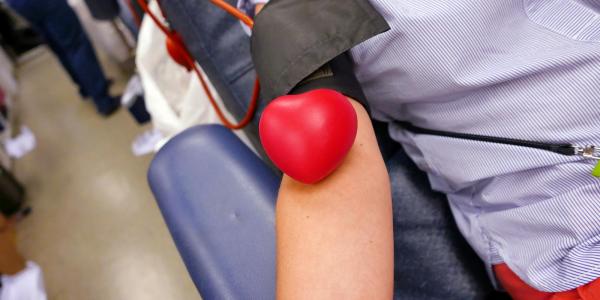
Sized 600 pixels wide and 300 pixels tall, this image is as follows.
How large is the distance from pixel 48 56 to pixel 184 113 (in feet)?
5.12

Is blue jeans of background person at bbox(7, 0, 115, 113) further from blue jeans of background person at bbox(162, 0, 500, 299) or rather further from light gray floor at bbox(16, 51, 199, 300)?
blue jeans of background person at bbox(162, 0, 500, 299)

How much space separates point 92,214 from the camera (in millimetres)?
1205

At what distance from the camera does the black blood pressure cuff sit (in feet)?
1.18

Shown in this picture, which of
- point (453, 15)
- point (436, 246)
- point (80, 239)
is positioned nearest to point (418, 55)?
point (453, 15)

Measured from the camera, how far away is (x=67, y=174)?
134 cm

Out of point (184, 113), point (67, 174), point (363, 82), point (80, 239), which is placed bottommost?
point (80, 239)

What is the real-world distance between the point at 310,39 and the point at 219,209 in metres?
0.22

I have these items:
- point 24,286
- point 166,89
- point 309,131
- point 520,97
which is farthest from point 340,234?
point 24,286

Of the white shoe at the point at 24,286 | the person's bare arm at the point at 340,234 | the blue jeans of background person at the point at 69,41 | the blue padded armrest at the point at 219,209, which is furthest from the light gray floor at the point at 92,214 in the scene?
the person's bare arm at the point at 340,234

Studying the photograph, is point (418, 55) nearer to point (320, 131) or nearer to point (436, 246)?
point (320, 131)

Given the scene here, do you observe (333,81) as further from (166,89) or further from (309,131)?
(166,89)

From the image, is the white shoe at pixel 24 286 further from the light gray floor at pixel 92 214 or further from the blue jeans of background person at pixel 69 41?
the blue jeans of background person at pixel 69 41

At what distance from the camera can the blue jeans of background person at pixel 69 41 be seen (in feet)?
3.94

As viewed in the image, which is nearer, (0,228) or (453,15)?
(453,15)
